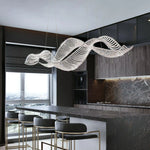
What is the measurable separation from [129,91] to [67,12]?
108 inches

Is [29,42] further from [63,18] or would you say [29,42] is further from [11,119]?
[11,119]

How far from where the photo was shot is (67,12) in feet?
17.8

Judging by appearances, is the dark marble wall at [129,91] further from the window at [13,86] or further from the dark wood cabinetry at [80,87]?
the window at [13,86]

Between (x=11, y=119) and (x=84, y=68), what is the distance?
2.77 m

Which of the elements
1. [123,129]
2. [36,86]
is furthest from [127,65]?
[123,129]

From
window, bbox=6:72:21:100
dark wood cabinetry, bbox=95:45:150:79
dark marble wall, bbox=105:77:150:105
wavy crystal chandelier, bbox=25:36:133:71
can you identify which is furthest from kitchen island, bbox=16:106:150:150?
window, bbox=6:72:21:100

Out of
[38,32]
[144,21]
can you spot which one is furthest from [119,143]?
[38,32]

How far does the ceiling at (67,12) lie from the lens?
15.9ft

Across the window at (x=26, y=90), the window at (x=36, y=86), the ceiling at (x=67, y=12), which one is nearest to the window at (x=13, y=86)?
the window at (x=26, y=90)

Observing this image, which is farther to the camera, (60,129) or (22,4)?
(22,4)

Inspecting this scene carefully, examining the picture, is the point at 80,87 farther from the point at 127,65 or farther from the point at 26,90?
the point at 127,65

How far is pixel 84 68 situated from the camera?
739 cm

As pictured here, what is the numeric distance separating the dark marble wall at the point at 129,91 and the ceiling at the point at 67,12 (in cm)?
166

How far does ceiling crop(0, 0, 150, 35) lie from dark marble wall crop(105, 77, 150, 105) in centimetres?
166
